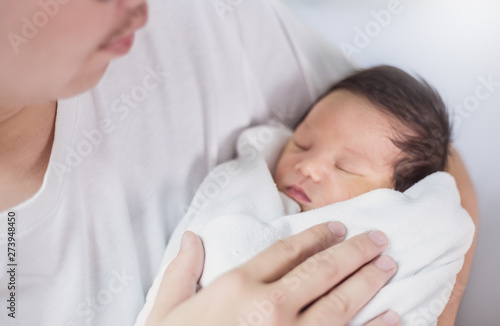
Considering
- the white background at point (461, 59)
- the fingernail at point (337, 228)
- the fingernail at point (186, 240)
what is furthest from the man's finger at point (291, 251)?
the white background at point (461, 59)

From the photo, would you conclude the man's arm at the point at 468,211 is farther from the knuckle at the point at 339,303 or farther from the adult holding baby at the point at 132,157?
the knuckle at the point at 339,303

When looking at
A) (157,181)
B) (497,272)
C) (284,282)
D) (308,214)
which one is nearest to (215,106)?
(157,181)

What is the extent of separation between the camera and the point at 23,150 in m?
0.69

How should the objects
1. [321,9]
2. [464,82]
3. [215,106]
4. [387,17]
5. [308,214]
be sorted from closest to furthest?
1. [308,214]
2. [215,106]
3. [464,82]
4. [387,17]
5. [321,9]

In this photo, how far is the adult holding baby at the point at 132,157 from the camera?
22.3 inches

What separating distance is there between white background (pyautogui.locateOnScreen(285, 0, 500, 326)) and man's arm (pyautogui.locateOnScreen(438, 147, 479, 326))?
229mm

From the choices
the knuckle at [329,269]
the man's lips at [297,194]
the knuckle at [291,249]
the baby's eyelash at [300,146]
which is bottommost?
the knuckle at [329,269]

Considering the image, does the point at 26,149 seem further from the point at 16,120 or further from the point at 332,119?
the point at 332,119

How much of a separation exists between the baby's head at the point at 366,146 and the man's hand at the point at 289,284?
7.7 inches

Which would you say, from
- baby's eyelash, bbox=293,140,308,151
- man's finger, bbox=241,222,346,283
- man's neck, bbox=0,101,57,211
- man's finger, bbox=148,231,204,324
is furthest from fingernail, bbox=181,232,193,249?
baby's eyelash, bbox=293,140,308,151

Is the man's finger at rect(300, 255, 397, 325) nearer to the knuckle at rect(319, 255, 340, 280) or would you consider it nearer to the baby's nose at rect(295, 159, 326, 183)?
the knuckle at rect(319, 255, 340, 280)

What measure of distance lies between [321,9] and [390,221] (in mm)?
1083

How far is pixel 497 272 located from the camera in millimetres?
1184

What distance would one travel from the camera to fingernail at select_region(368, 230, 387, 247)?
2.39 feet
